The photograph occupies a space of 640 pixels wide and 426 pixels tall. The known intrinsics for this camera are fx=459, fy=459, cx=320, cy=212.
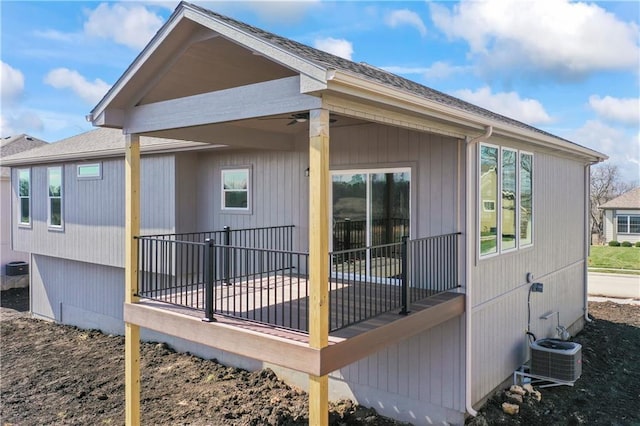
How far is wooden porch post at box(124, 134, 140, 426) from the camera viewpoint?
6.16m

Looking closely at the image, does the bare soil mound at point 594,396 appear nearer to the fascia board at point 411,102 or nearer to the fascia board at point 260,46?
the fascia board at point 411,102

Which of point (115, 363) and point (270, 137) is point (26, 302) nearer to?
point (115, 363)

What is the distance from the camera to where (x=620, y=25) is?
23.1m

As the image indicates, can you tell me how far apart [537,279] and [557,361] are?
6.34 ft

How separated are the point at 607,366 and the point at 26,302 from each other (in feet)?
59.3

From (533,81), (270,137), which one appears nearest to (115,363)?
(270,137)

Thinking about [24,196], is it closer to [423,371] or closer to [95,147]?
[95,147]

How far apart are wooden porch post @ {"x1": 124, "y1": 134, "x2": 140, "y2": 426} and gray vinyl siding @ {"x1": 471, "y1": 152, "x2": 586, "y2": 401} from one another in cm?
472

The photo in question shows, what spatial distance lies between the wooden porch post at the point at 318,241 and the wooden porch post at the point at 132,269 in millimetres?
3218

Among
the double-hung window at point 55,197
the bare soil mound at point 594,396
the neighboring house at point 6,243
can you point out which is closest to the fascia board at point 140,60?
the bare soil mound at point 594,396

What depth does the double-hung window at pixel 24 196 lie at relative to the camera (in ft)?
45.9

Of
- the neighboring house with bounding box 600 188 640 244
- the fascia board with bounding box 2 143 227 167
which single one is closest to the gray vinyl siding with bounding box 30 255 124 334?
the fascia board with bounding box 2 143 227 167

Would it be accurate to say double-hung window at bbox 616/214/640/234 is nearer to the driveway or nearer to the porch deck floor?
the driveway

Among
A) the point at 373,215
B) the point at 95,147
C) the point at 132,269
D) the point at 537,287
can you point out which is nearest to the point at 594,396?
the point at 537,287
